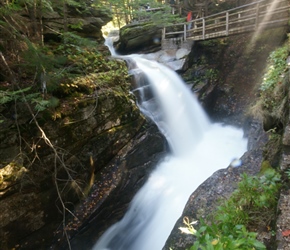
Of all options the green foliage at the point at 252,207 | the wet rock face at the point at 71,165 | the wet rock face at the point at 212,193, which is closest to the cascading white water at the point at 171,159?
the wet rock face at the point at 71,165

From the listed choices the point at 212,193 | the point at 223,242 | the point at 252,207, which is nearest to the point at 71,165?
the point at 212,193

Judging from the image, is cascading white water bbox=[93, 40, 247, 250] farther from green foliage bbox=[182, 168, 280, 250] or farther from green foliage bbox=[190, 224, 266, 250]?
green foliage bbox=[190, 224, 266, 250]

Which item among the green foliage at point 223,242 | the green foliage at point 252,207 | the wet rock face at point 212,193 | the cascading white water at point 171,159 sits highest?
the green foliage at point 223,242

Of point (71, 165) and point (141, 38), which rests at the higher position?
point (141, 38)

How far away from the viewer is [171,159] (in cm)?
779

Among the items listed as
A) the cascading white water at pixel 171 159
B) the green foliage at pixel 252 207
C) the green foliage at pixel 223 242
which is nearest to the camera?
the green foliage at pixel 223 242

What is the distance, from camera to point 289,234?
7.66 feet

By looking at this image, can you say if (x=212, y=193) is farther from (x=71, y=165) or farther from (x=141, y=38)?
(x=141, y=38)

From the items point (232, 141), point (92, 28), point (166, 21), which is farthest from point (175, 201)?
point (166, 21)

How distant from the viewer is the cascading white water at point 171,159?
19.1ft

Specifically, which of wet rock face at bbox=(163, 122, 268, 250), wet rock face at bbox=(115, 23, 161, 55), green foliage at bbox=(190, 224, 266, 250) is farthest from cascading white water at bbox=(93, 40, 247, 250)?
green foliage at bbox=(190, 224, 266, 250)

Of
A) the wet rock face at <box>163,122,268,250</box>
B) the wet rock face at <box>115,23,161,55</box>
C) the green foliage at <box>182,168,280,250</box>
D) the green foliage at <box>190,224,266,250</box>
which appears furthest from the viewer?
the wet rock face at <box>115,23,161,55</box>

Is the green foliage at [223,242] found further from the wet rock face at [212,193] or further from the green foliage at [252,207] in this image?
the wet rock face at [212,193]

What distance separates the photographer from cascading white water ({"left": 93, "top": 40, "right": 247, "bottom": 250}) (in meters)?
5.81
